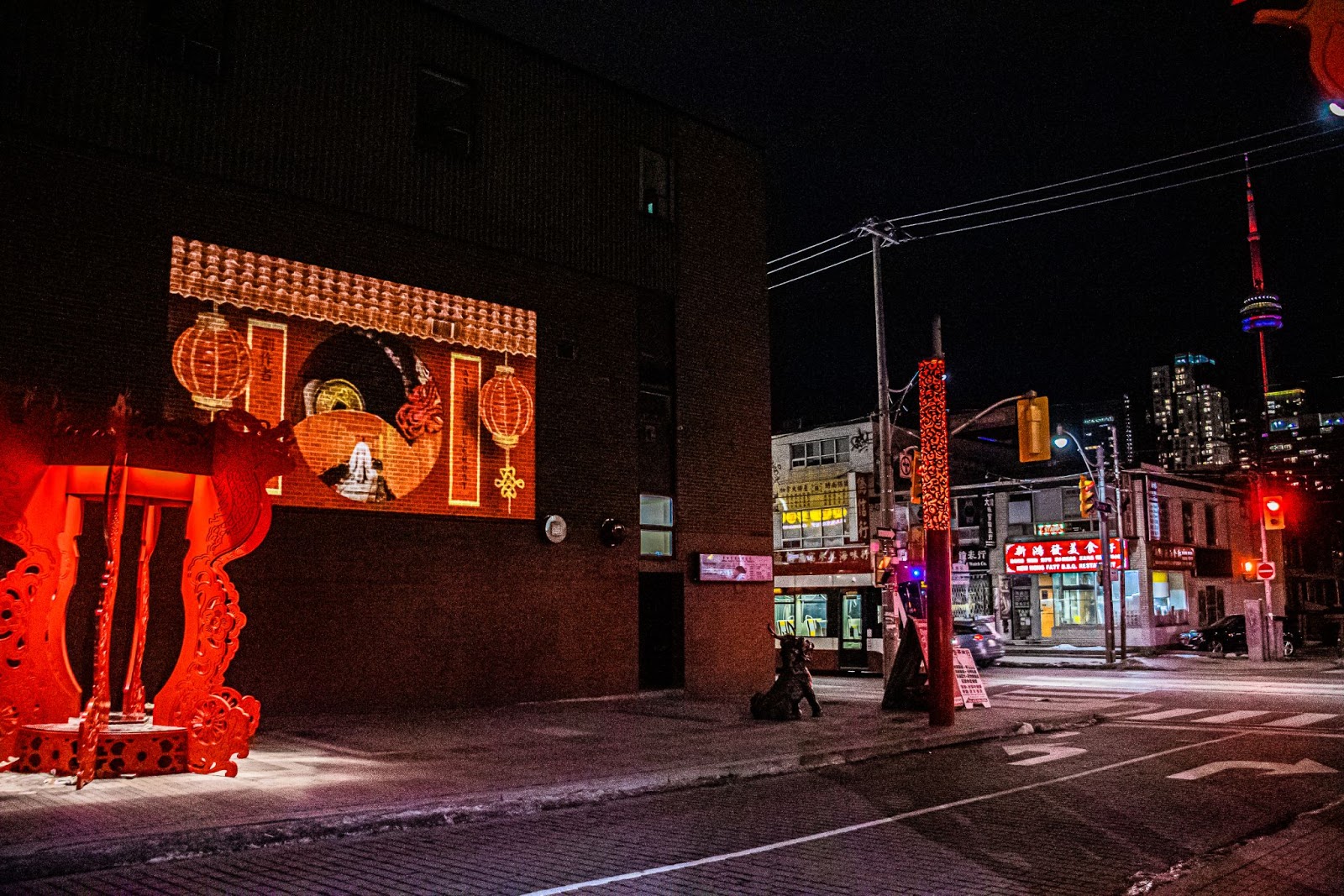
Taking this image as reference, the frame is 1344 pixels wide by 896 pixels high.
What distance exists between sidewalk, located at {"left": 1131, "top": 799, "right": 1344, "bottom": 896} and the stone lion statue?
9.06m

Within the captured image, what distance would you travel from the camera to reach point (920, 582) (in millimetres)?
19656

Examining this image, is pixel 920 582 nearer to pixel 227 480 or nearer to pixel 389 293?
pixel 389 293

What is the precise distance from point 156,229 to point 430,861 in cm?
1197

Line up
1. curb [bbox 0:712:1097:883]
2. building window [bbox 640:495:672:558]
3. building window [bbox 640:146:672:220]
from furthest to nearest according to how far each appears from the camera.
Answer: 1. building window [bbox 640:146:672:220]
2. building window [bbox 640:495:672:558]
3. curb [bbox 0:712:1097:883]

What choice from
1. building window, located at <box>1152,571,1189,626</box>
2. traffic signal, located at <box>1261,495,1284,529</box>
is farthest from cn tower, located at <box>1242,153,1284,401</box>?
traffic signal, located at <box>1261,495,1284,529</box>

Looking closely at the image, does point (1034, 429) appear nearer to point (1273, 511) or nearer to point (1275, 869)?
point (1275, 869)

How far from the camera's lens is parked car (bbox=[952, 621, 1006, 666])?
32562mm

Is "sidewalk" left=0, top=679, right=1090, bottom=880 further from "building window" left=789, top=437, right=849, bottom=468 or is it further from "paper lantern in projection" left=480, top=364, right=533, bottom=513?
"building window" left=789, top=437, right=849, bottom=468

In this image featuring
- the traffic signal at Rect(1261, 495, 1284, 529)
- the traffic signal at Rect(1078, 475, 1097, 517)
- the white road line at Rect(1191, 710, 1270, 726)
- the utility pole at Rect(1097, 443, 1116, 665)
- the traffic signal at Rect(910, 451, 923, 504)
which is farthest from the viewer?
the traffic signal at Rect(1261, 495, 1284, 529)

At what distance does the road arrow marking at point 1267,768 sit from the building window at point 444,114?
15.5 m

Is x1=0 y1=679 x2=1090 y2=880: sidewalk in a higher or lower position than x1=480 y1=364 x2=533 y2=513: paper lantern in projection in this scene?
lower

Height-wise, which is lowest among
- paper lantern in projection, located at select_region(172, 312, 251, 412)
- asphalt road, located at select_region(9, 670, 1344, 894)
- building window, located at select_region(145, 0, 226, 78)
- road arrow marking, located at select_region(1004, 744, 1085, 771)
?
road arrow marking, located at select_region(1004, 744, 1085, 771)

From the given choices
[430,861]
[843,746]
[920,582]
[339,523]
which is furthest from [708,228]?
[430,861]

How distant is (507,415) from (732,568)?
6.41m
